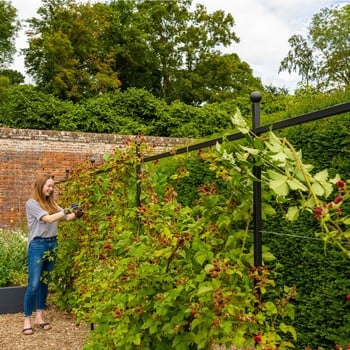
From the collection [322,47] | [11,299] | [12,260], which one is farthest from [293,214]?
[322,47]

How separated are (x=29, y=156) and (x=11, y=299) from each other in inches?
272

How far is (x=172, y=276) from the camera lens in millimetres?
2260

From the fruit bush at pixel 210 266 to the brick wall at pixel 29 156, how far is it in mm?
8764

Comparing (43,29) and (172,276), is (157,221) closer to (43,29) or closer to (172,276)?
(172,276)

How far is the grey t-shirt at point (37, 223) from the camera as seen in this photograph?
472 cm

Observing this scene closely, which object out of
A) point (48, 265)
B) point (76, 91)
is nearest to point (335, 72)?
point (76, 91)

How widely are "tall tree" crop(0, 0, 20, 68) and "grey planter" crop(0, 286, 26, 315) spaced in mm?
25277

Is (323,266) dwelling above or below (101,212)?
below

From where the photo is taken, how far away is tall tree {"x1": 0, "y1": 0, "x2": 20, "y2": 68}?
1122 inches

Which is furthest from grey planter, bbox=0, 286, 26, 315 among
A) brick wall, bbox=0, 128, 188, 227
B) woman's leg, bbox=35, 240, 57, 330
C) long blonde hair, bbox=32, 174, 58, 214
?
brick wall, bbox=0, 128, 188, 227

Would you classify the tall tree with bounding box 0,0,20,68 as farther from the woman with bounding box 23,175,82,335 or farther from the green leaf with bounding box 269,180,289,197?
the green leaf with bounding box 269,180,289,197

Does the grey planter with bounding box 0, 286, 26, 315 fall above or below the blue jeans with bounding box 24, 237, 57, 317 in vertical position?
below

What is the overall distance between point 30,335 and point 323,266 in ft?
9.55

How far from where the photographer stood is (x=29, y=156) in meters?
12.1
